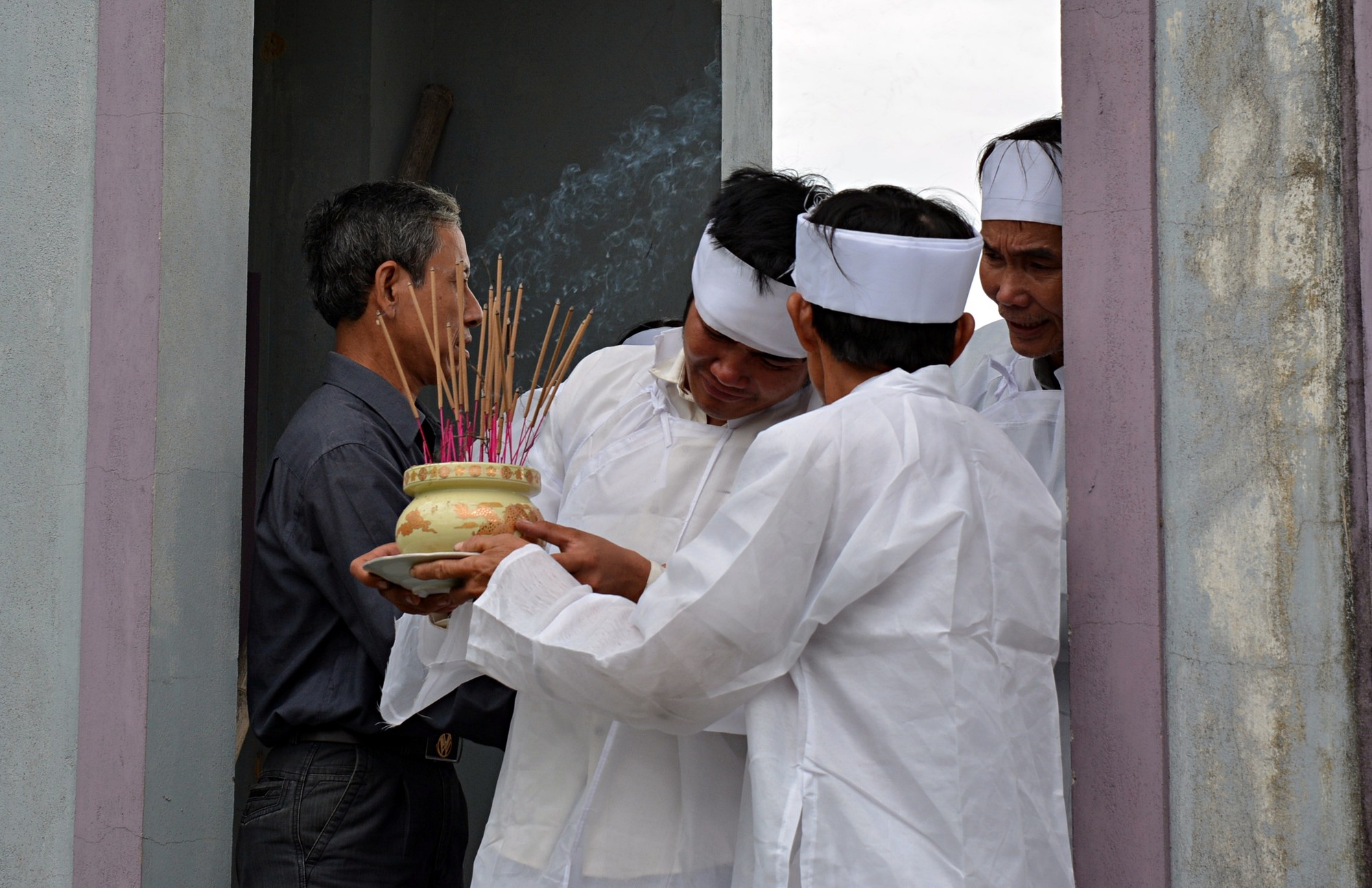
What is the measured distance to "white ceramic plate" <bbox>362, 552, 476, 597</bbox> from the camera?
2.04 m

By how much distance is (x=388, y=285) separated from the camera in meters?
2.93

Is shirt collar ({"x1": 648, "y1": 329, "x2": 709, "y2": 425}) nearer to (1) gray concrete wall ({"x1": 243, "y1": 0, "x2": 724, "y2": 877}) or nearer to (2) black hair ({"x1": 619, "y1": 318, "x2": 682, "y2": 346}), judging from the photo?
(2) black hair ({"x1": 619, "y1": 318, "x2": 682, "y2": 346})

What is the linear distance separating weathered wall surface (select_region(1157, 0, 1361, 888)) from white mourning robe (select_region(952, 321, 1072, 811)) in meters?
0.21

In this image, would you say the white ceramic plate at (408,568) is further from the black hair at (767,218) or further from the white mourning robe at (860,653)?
the black hair at (767,218)

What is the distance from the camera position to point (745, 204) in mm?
2461

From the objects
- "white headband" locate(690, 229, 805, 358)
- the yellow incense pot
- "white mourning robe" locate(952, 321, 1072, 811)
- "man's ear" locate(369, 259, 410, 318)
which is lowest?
the yellow incense pot

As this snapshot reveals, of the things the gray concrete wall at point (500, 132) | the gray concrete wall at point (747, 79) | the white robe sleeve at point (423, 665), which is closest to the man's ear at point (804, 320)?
the white robe sleeve at point (423, 665)

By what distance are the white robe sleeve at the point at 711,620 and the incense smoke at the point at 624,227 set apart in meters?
2.57

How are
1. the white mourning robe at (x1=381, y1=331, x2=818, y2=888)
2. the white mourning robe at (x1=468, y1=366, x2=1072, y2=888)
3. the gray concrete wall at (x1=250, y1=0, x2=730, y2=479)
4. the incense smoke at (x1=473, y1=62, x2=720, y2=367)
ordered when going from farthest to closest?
the gray concrete wall at (x1=250, y1=0, x2=730, y2=479)
the incense smoke at (x1=473, y1=62, x2=720, y2=367)
the white mourning robe at (x1=381, y1=331, x2=818, y2=888)
the white mourning robe at (x1=468, y1=366, x2=1072, y2=888)

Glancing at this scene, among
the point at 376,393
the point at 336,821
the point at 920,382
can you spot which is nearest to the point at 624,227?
the point at 376,393

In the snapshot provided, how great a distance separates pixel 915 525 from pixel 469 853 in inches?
124

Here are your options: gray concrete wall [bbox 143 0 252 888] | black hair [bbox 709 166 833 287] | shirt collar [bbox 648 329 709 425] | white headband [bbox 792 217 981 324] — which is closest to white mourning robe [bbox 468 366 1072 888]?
white headband [bbox 792 217 981 324]

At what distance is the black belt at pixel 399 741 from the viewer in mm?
2609

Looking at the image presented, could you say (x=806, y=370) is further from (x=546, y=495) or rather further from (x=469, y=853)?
(x=469, y=853)
